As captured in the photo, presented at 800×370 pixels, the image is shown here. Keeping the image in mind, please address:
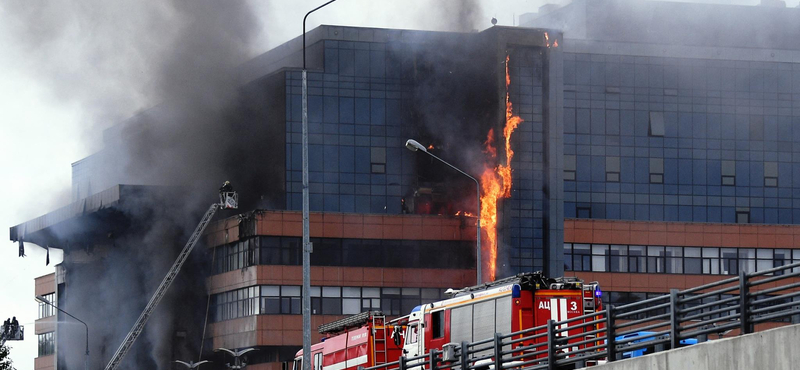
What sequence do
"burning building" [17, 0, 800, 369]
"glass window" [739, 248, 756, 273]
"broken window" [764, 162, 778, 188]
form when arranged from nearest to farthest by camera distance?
"burning building" [17, 0, 800, 369]
"glass window" [739, 248, 756, 273]
"broken window" [764, 162, 778, 188]

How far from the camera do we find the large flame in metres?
75.2

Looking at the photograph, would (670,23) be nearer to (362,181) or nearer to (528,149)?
(528,149)

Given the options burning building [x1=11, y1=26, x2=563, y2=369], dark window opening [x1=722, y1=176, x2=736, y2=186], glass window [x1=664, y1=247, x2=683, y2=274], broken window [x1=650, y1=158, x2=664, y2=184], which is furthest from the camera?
dark window opening [x1=722, y1=176, x2=736, y2=186]

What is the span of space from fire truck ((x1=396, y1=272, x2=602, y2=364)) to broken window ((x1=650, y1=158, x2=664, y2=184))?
5056 cm

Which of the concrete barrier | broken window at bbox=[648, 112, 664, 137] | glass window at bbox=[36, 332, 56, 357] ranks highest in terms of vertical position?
broken window at bbox=[648, 112, 664, 137]

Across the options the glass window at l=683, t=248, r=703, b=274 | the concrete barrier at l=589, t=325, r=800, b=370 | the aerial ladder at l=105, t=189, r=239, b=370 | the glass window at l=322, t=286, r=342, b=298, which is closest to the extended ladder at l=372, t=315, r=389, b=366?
the concrete barrier at l=589, t=325, r=800, b=370

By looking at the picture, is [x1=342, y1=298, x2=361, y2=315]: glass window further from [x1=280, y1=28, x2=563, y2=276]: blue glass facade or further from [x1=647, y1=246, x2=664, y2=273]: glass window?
[x1=647, y1=246, x2=664, y2=273]: glass window

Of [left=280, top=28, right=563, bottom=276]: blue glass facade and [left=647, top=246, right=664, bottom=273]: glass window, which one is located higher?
[left=280, top=28, right=563, bottom=276]: blue glass facade

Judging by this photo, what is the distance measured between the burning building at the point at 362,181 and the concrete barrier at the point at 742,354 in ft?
192

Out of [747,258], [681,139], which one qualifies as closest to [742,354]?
[747,258]

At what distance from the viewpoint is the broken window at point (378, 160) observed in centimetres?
7819

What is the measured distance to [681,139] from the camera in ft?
263

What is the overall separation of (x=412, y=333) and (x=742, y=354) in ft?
61.7

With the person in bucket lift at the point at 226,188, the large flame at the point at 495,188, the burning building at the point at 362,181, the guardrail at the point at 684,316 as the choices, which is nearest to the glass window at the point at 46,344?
the burning building at the point at 362,181
